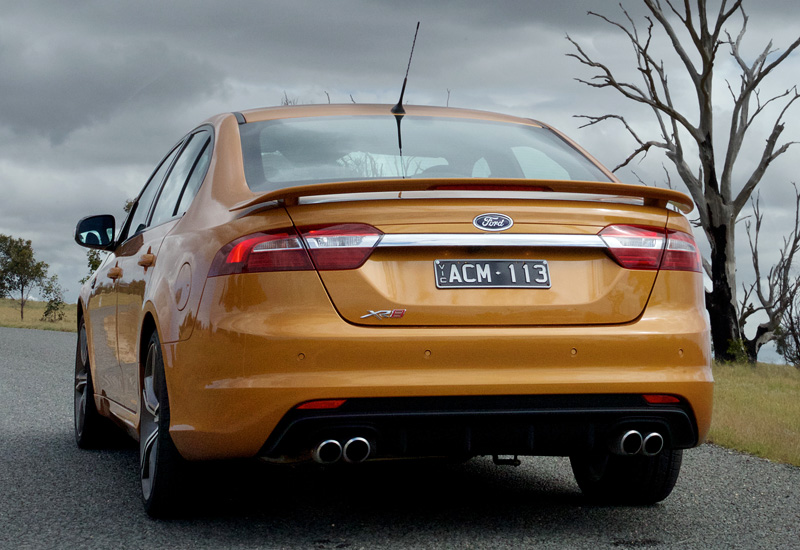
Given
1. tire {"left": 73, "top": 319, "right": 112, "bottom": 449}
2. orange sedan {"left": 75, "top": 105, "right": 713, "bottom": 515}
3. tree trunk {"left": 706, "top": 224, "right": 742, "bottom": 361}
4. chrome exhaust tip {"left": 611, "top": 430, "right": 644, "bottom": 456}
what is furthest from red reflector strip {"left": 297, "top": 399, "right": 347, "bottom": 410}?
tree trunk {"left": 706, "top": 224, "right": 742, "bottom": 361}

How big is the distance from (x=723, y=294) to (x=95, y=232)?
15.0m

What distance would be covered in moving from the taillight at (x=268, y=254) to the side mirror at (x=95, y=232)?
2454mm

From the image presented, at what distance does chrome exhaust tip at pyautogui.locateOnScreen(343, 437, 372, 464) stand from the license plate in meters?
0.60

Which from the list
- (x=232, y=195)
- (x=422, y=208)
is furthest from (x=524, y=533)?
(x=232, y=195)

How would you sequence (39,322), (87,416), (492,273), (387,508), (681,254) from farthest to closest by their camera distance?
(39,322), (87,416), (387,508), (681,254), (492,273)

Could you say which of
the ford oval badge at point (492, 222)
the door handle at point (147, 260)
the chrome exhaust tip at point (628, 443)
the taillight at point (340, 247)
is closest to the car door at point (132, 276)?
the door handle at point (147, 260)

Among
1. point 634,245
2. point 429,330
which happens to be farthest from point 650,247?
point 429,330

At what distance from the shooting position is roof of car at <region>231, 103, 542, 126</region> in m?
4.62

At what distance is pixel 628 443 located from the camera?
12.6ft

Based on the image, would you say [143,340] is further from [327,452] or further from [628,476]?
[628,476]

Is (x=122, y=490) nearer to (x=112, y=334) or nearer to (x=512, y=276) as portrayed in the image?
(x=112, y=334)

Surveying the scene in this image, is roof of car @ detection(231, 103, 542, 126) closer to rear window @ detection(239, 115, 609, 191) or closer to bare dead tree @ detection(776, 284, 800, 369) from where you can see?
rear window @ detection(239, 115, 609, 191)

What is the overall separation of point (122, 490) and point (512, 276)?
7.98ft

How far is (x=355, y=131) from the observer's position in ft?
14.6
